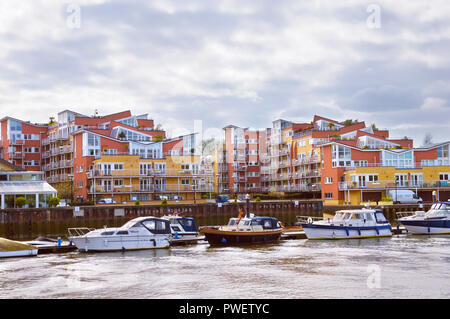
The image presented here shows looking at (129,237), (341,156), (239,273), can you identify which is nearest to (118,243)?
(129,237)

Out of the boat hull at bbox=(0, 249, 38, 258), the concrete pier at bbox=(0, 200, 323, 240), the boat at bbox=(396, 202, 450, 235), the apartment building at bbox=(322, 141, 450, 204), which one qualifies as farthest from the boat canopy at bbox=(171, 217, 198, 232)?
the apartment building at bbox=(322, 141, 450, 204)

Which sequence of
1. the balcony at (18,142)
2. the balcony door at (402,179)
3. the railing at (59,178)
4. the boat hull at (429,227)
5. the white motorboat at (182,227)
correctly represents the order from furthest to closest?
the balcony at (18,142)
the railing at (59,178)
the balcony door at (402,179)
the boat hull at (429,227)
the white motorboat at (182,227)

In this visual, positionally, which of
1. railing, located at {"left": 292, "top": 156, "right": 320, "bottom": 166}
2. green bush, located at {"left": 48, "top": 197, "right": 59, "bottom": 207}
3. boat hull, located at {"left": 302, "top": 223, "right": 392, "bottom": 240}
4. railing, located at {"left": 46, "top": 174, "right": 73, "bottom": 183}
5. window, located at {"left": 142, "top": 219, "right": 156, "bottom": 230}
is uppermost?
railing, located at {"left": 292, "top": 156, "right": 320, "bottom": 166}

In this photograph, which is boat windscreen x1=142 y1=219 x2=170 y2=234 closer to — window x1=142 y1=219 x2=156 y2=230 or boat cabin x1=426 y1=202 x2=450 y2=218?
window x1=142 y1=219 x2=156 y2=230

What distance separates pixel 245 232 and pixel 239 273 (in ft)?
→ 45.0

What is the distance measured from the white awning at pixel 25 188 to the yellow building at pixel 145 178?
41.9ft

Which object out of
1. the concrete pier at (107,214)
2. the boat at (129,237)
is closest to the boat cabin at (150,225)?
the boat at (129,237)

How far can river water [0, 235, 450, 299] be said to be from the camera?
24.2 m

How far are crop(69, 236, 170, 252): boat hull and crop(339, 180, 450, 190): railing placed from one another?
50766 mm

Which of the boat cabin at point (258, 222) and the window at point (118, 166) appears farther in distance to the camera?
the window at point (118, 166)

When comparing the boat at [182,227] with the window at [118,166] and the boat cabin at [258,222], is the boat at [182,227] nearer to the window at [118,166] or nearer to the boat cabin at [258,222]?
the boat cabin at [258,222]

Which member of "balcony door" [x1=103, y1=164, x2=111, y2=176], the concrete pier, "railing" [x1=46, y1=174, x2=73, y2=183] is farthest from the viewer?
"railing" [x1=46, y1=174, x2=73, y2=183]

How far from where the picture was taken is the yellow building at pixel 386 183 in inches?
3383
